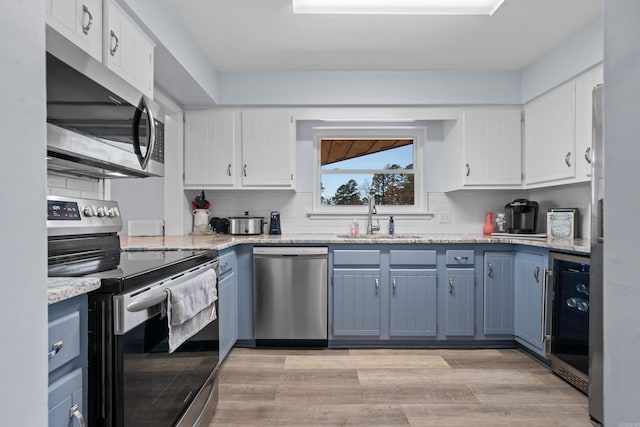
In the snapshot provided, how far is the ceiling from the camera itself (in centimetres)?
232

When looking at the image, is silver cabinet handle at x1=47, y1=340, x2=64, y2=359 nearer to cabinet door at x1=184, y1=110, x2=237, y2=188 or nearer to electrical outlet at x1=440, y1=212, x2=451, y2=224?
cabinet door at x1=184, y1=110, x2=237, y2=188

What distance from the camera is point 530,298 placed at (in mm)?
2668

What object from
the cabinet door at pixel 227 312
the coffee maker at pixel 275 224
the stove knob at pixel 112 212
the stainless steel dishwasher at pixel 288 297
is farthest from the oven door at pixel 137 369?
the coffee maker at pixel 275 224

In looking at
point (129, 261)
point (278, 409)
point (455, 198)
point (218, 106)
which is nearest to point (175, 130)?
point (218, 106)

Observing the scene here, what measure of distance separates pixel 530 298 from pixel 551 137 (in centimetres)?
128

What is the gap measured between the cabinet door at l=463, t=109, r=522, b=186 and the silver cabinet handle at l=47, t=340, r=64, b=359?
313 cm

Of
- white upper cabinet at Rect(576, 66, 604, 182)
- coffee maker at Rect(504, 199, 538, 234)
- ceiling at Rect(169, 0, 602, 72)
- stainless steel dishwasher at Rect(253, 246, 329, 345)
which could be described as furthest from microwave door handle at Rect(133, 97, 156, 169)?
coffee maker at Rect(504, 199, 538, 234)

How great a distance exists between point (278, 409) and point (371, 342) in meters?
1.14

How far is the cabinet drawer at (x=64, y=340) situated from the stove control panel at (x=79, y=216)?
0.45 metres

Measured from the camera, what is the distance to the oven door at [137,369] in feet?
3.23

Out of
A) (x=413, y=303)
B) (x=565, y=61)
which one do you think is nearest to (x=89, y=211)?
(x=413, y=303)

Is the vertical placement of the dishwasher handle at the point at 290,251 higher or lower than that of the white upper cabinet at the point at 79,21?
lower

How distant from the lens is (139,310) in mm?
1113

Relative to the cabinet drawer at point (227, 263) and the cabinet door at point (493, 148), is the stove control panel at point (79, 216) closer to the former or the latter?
the cabinet drawer at point (227, 263)
